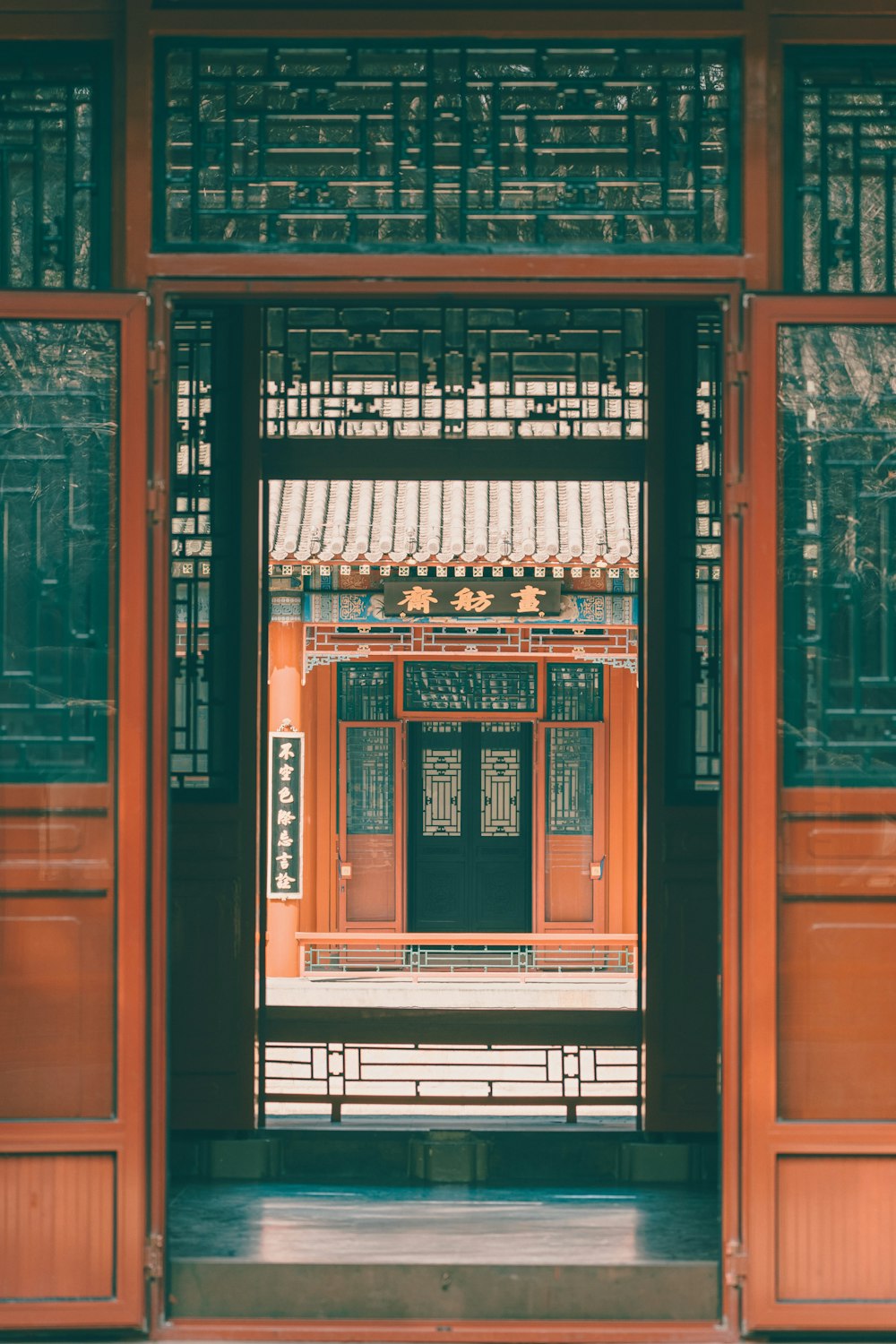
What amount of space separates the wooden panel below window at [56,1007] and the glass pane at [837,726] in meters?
1.96

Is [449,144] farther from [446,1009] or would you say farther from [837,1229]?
[446,1009]

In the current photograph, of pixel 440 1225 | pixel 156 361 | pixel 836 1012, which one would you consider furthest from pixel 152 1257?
pixel 156 361

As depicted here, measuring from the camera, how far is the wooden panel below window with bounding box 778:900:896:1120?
4.56m

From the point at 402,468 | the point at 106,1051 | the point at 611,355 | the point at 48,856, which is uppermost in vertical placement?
the point at 611,355

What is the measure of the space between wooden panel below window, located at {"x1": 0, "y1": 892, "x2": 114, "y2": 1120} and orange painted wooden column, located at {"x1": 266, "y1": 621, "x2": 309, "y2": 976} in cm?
901

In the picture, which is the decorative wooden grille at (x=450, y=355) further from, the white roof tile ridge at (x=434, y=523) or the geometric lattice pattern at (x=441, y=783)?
the geometric lattice pattern at (x=441, y=783)

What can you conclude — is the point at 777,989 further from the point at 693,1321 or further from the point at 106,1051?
the point at 106,1051

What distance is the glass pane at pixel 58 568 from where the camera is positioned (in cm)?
461

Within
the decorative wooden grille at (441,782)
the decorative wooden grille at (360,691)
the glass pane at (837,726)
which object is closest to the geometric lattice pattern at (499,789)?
the decorative wooden grille at (441,782)

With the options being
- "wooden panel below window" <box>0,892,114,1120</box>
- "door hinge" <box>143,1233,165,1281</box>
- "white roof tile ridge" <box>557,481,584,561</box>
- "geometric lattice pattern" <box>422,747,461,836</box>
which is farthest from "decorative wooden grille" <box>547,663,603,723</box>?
"door hinge" <box>143,1233,165,1281</box>

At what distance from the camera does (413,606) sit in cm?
1305

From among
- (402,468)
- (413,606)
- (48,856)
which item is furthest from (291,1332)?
(413,606)

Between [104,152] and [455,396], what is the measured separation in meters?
1.97

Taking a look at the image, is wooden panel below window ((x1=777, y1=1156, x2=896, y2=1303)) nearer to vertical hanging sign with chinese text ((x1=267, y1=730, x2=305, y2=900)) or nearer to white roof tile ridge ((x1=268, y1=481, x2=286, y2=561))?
vertical hanging sign with chinese text ((x1=267, y1=730, x2=305, y2=900))
